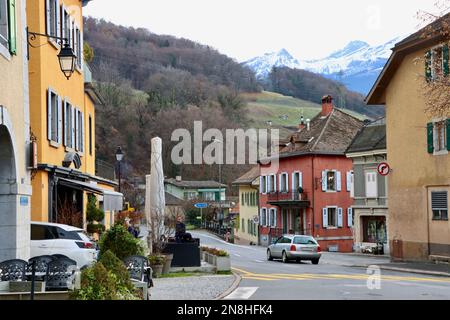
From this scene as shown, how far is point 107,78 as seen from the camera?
82.6 metres

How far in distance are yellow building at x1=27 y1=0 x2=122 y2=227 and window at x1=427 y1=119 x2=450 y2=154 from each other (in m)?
13.6

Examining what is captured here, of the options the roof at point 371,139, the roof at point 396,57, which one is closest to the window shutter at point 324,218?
the roof at point 371,139

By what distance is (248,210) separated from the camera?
70.6m

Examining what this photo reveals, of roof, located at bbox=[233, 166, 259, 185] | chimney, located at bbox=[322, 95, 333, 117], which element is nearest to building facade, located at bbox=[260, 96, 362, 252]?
chimney, located at bbox=[322, 95, 333, 117]

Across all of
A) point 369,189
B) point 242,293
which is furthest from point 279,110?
point 242,293

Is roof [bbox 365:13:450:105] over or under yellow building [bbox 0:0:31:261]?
over

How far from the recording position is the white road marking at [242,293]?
589 inches

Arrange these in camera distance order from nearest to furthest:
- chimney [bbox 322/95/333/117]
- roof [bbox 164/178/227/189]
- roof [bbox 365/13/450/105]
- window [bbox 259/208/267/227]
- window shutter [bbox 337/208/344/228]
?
→ roof [bbox 365/13/450/105] → window shutter [bbox 337/208/344/228] → chimney [bbox 322/95/333/117] → window [bbox 259/208/267/227] → roof [bbox 164/178/227/189]

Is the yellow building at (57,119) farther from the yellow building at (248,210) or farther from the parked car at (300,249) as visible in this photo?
the yellow building at (248,210)

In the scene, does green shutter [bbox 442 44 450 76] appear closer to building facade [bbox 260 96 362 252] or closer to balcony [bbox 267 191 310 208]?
building facade [bbox 260 96 362 252]

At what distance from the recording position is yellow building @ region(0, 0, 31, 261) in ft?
41.9

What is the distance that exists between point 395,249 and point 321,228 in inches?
836

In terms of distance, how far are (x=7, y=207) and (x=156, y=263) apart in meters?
7.80

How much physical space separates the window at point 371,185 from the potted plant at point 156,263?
78.2 ft
